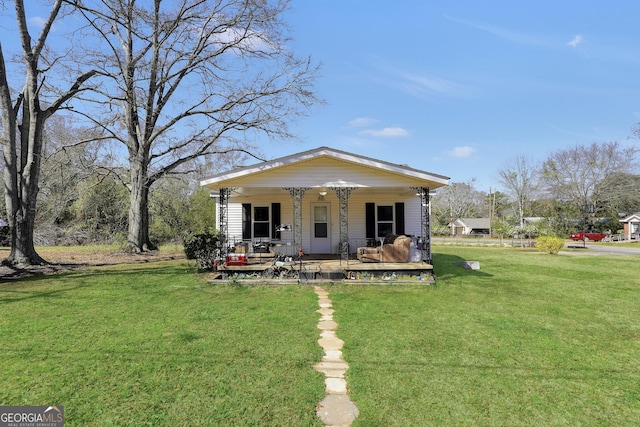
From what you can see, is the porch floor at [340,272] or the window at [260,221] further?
the window at [260,221]

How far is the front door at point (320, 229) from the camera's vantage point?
1359 cm

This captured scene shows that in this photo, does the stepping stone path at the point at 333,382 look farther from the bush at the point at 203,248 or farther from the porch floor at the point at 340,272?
the bush at the point at 203,248

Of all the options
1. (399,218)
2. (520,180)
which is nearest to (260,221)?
(399,218)

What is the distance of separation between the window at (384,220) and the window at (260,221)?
468cm

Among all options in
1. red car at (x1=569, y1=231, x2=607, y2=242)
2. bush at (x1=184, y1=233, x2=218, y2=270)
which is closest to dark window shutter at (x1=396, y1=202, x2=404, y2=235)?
bush at (x1=184, y1=233, x2=218, y2=270)

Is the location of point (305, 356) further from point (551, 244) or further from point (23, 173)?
point (551, 244)

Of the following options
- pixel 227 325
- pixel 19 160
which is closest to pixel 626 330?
pixel 227 325

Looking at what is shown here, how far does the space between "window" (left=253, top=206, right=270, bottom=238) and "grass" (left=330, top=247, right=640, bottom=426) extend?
5964 mm

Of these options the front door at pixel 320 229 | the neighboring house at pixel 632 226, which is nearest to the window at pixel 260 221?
the front door at pixel 320 229

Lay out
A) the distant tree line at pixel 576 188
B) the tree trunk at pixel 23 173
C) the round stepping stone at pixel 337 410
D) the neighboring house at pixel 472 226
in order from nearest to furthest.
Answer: the round stepping stone at pixel 337 410, the tree trunk at pixel 23 173, the distant tree line at pixel 576 188, the neighboring house at pixel 472 226

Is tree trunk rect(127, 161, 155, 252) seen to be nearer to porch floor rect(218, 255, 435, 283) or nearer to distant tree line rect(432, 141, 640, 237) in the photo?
porch floor rect(218, 255, 435, 283)

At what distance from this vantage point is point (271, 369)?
157 inches

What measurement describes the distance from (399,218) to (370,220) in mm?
1217

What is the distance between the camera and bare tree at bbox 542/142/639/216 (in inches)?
1700
